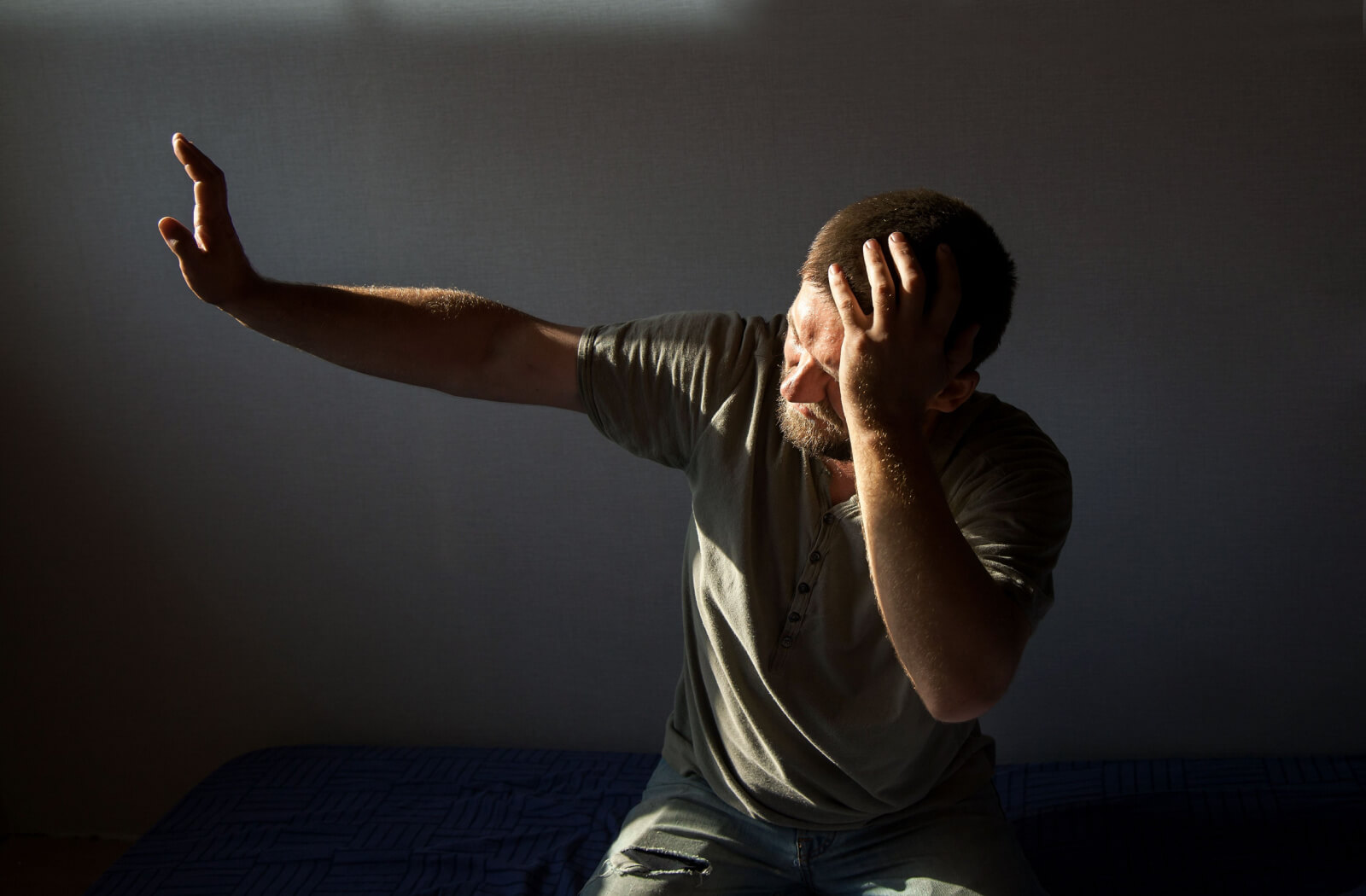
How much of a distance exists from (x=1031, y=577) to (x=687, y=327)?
0.56 metres

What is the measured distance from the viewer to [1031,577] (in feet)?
3.88

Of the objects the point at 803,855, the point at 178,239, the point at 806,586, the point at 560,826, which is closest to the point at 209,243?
the point at 178,239

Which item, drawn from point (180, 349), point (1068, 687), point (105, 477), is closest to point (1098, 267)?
point (1068, 687)

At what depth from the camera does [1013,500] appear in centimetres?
124

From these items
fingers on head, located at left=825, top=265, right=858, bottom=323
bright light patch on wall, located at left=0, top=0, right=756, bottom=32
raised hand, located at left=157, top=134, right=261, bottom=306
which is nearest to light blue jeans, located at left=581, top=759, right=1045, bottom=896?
fingers on head, located at left=825, top=265, right=858, bottom=323

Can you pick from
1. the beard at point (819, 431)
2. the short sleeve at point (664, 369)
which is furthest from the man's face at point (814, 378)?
the short sleeve at point (664, 369)

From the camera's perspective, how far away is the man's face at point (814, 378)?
1.24 metres

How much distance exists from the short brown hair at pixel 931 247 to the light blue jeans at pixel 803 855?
2.06 feet

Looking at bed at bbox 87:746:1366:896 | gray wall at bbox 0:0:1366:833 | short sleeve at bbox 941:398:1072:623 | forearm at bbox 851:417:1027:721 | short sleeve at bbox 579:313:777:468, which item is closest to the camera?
forearm at bbox 851:417:1027:721

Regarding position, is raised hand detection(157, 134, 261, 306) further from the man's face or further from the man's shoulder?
the man's shoulder

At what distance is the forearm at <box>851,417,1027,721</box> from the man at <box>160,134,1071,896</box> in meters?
0.06

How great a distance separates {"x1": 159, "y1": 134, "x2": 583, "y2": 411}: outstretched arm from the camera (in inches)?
48.8

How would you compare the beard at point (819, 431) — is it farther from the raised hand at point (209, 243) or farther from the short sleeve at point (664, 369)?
the raised hand at point (209, 243)

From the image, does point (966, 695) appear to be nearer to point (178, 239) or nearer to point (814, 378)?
point (814, 378)
